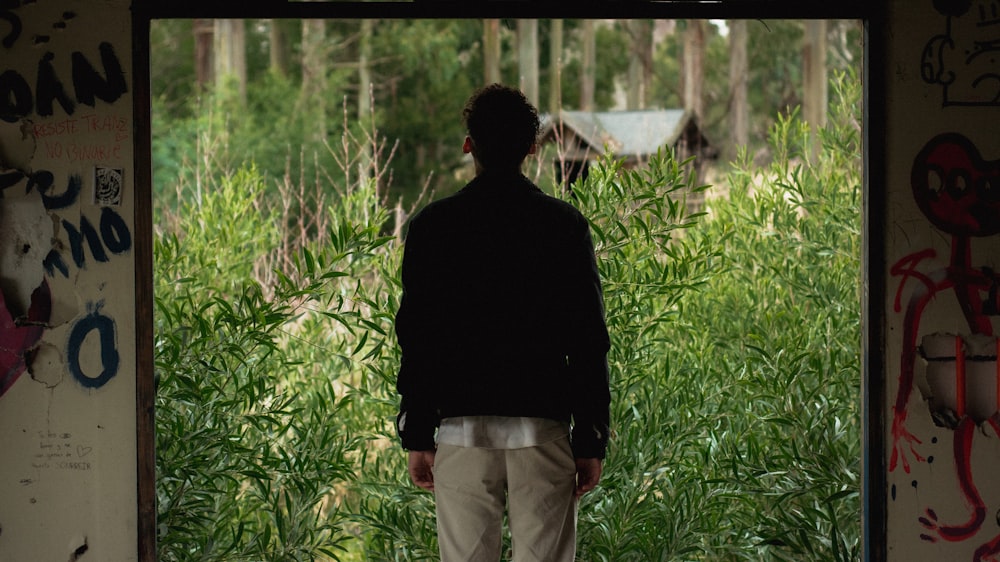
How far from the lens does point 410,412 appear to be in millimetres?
2635

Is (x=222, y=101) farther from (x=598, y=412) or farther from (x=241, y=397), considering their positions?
(x=598, y=412)

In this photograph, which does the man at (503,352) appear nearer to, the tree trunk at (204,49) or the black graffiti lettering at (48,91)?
the black graffiti lettering at (48,91)

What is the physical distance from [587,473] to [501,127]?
0.89 m

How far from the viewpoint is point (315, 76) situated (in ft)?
66.3

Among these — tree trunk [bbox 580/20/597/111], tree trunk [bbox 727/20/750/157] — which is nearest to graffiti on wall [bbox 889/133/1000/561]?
tree trunk [bbox 727/20/750/157]

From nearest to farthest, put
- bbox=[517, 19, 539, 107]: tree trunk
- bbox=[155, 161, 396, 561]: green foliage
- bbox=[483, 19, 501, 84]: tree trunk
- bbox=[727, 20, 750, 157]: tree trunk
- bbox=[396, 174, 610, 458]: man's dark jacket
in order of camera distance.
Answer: bbox=[396, 174, 610, 458]: man's dark jacket < bbox=[155, 161, 396, 561]: green foliage < bbox=[517, 19, 539, 107]: tree trunk < bbox=[483, 19, 501, 84]: tree trunk < bbox=[727, 20, 750, 157]: tree trunk

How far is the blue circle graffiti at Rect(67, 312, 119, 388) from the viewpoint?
10.4 feet

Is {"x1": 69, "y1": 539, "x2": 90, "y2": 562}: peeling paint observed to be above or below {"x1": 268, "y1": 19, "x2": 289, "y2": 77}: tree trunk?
below

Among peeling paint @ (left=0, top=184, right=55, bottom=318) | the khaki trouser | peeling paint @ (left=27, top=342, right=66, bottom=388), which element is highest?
peeling paint @ (left=0, top=184, right=55, bottom=318)

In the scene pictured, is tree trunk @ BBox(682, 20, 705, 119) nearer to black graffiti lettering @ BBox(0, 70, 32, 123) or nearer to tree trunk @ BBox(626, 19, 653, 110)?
A: tree trunk @ BBox(626, 19, 653, 110)

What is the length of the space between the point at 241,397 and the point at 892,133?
2.39m

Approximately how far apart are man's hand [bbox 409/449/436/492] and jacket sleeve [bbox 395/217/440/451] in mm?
20

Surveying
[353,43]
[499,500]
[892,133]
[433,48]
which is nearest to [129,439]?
[499,500]

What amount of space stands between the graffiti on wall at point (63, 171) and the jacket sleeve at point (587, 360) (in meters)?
1.45
